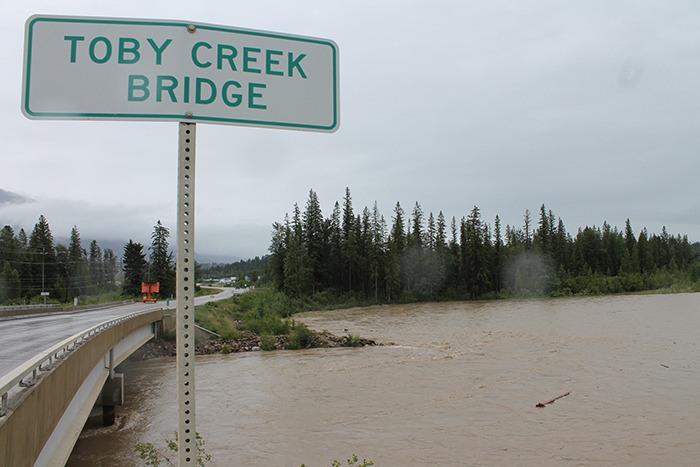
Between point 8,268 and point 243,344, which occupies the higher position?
point 8,268

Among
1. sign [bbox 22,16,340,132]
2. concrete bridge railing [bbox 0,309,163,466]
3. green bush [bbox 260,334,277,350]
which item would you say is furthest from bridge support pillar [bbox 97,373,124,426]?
green bush [bbox 260,334,277,350]

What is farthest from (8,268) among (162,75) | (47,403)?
(162,75)

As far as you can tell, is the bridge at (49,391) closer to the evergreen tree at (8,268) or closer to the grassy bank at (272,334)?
the grassy bank at (272,334)

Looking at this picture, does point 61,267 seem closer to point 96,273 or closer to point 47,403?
point 96,273

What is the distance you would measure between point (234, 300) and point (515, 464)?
58011 mm

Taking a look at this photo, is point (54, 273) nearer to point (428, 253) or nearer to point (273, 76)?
point (428, 253)

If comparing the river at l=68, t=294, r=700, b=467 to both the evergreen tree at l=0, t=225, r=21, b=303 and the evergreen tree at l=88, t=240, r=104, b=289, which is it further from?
the evergreen tree at l=88, t=240, r=104, b=289

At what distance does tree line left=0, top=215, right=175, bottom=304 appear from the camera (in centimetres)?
6662

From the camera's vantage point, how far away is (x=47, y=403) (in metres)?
4.79

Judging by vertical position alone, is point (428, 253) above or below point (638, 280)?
above

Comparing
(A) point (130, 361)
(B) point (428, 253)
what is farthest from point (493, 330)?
(B) point (428, 253)

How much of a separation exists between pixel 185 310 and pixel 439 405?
16.4m

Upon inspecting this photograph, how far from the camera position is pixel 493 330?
36875 mm

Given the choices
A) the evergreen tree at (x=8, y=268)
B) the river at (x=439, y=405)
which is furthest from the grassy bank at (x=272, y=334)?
the evergreen tree at (x=8, y=268)
